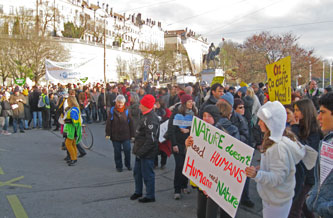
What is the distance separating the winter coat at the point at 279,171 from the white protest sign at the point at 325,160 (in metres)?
0.37

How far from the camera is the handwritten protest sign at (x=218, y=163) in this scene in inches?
117

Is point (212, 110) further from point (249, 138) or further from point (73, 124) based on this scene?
point (73, 124)

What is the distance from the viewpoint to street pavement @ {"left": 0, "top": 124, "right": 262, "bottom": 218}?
4.83 meters

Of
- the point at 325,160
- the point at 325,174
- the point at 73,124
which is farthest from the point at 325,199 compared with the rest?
→ the point at 73,124

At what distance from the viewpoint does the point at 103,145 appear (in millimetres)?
10383

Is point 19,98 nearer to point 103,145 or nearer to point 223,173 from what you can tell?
point 103,145

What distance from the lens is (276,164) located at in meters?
2.80

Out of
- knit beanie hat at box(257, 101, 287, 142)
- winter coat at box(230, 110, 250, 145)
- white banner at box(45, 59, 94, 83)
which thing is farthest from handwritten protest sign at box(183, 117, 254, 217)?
white banner at box(45, 59, 94, 83)

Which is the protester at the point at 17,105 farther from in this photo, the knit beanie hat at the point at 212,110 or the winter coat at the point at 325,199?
the winter coat at the point at 325,199

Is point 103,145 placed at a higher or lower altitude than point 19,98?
lower

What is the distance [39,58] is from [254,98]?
103ft

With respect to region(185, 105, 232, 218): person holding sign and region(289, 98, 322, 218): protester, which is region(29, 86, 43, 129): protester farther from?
region(289, 98, 322, 218): protester

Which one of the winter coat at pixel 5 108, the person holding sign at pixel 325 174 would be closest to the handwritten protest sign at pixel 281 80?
the person holding sign at pixel 325 174

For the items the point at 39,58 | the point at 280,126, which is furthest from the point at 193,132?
the point at 39,58
